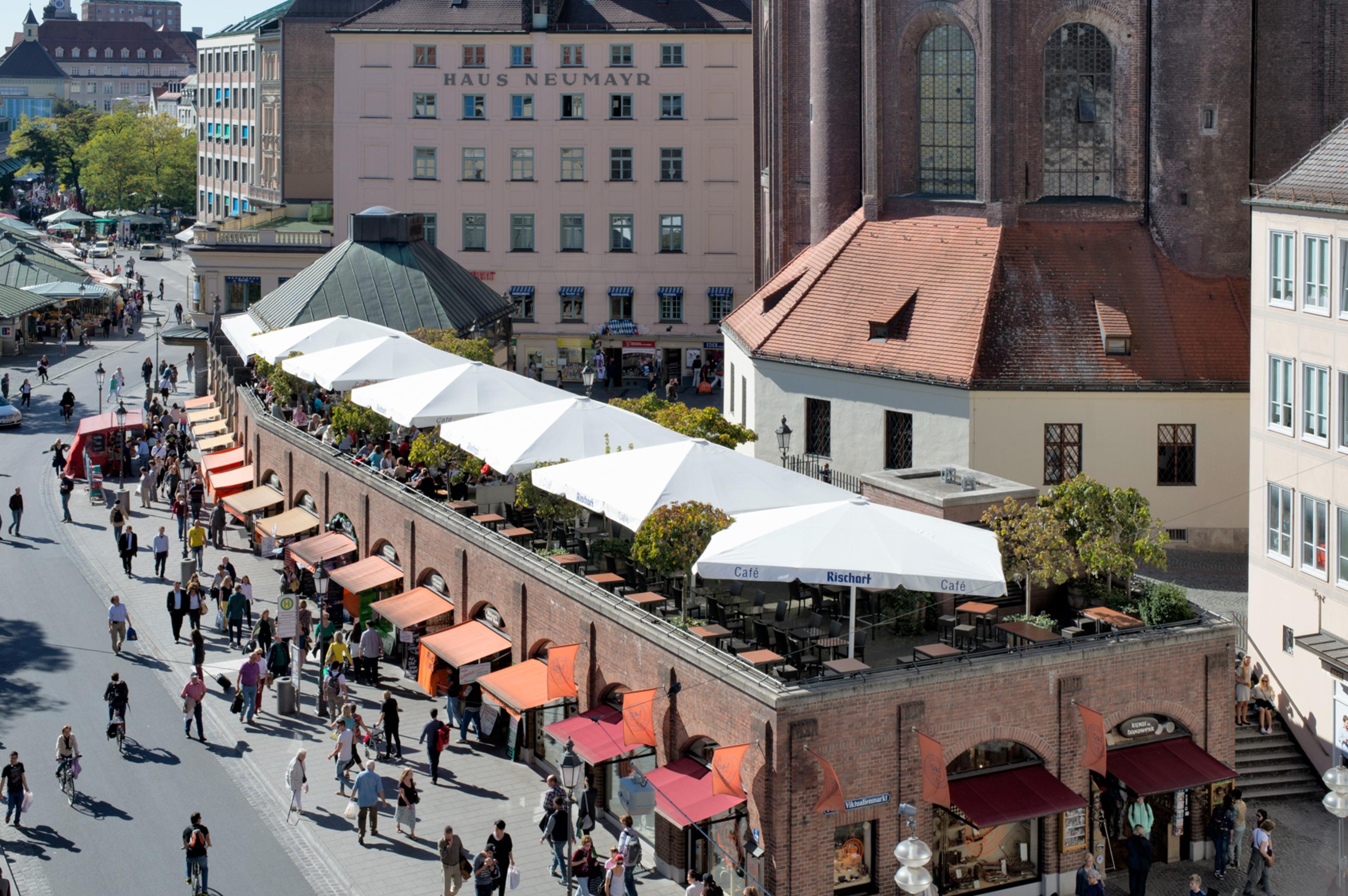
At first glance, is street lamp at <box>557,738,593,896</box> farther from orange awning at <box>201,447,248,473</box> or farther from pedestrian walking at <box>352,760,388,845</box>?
orange awning at <box>201,447,248,473</box>

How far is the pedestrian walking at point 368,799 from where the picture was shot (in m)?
30.7

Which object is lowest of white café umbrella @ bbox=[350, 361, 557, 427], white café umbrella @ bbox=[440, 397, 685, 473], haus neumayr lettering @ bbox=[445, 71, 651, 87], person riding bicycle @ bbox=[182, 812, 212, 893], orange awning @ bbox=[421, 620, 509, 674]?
person riding bicycle @ bbox=[182, 812, 212, 893]

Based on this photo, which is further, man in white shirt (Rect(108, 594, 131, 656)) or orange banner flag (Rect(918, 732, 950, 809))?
man in white shirt (Rect(108, 594, 131, 656))

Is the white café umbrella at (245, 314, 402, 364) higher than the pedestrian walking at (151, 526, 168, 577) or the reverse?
higher

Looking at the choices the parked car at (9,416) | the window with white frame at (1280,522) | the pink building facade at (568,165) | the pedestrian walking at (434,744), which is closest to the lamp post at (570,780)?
the pedestrian walking at (434,744)

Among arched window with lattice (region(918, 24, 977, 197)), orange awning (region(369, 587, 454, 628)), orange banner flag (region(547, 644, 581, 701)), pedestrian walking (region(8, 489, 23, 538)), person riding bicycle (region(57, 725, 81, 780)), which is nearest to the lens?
person riding bicycle (region(57, 725, 81, 780))

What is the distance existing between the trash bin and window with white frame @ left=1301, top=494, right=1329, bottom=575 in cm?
2064

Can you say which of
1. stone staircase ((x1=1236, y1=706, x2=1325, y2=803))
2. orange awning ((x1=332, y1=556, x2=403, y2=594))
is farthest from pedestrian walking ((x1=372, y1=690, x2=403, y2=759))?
stone staircase ((x1=1236, y1=706, x2=1325, y2=803))

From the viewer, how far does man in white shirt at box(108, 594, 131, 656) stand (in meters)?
40.8

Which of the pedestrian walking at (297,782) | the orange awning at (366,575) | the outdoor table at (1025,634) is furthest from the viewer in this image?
the orange awning at (366,575)

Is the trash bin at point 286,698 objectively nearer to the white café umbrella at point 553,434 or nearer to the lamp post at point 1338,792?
the white café umbrella at point 553,434

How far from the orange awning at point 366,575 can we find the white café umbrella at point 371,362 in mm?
5157

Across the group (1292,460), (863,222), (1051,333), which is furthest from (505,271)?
(1292,460)

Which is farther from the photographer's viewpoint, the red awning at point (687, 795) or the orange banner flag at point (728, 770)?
the red awning at point (687, 795)
